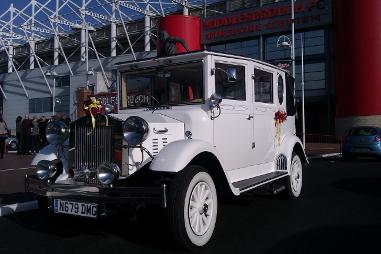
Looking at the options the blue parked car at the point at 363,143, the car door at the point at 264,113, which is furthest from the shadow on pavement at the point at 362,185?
the blue parked car at the point at 363,143

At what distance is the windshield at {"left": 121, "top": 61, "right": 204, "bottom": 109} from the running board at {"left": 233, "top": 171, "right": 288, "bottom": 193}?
3.91ft

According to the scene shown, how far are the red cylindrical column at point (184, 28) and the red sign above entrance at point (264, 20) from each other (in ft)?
3.19

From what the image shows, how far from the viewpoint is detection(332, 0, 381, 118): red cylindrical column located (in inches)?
1014

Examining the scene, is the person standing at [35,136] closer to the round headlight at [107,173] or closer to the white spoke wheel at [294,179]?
the white spoke wheel at [294,179]

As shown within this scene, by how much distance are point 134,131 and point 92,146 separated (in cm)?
65

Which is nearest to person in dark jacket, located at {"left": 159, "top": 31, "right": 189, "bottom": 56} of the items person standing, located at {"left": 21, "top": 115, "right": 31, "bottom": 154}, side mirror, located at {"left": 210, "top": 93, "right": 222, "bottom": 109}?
side mirror, located at {"left": 210, "top": 93, "right": 222, "bottom": 109}

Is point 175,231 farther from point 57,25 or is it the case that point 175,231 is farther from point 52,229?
point 57,25

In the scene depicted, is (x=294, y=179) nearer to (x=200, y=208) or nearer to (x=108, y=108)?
(x=200, y=208)

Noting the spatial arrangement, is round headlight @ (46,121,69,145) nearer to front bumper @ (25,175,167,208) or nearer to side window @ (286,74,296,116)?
front bumper @ (25,175,167,208)

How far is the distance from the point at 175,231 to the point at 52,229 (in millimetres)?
2048

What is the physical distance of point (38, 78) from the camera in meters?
47.2

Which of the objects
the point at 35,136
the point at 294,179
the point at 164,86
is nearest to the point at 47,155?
the point at 164,86

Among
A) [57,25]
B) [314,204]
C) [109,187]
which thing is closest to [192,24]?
[57,25]

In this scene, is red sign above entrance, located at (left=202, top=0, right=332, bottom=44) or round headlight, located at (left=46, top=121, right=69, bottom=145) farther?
red sign above entrance, located at (left=202, top=0, right=332, bottom=44)
